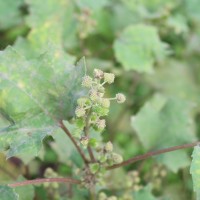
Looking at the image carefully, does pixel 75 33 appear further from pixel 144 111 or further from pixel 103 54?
pixel 144 111

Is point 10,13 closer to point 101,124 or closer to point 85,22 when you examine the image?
point 85,22

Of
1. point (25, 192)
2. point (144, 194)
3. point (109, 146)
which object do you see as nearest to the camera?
point (109, 146)

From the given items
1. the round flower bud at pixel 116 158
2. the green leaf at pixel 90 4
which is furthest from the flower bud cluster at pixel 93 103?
the green leaf at pixel 90 4

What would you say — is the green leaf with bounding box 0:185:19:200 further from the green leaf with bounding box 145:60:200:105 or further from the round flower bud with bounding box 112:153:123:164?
the green leaf with bounding box 145:60:200:105

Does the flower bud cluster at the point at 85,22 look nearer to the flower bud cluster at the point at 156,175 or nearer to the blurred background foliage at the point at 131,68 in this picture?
the blurred background foliage at the point at 131,68

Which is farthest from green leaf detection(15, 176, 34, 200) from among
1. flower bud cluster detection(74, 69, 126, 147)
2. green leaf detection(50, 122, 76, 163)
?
flower bud cluster detection(74, 69, 126, 147)

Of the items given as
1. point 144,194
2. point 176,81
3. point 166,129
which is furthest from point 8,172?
point 176,81

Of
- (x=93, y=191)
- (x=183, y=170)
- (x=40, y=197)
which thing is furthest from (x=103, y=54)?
(x=93, y=191)
